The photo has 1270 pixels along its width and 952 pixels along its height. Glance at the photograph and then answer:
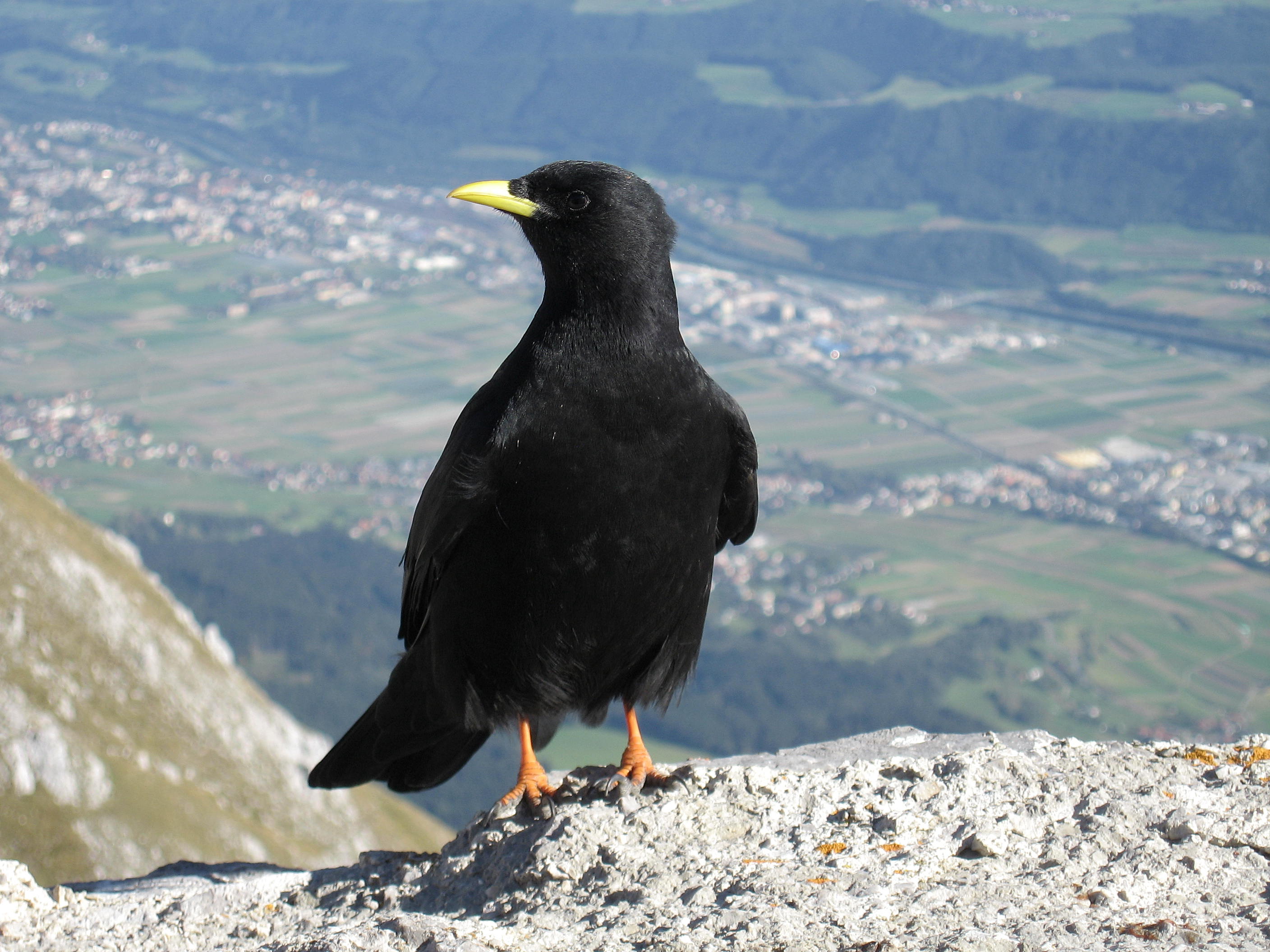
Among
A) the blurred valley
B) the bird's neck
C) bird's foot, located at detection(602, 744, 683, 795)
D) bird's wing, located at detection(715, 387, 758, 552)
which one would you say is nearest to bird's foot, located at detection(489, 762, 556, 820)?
bird's foot, located at detection(602, 744, 683, 795)

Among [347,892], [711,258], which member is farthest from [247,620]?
[711,258]

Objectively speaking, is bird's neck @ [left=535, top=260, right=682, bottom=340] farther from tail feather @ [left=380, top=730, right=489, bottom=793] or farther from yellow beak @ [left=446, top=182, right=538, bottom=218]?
tail feather @ [left=380, top=730, right=489, bottom=793]

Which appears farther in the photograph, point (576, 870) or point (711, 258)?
point (711, 258)

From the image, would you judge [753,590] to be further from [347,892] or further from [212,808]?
[347,892]

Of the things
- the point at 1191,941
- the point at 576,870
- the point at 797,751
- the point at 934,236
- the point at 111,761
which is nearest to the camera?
the point at 1191,941

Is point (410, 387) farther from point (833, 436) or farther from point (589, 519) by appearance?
point (589, 519)
